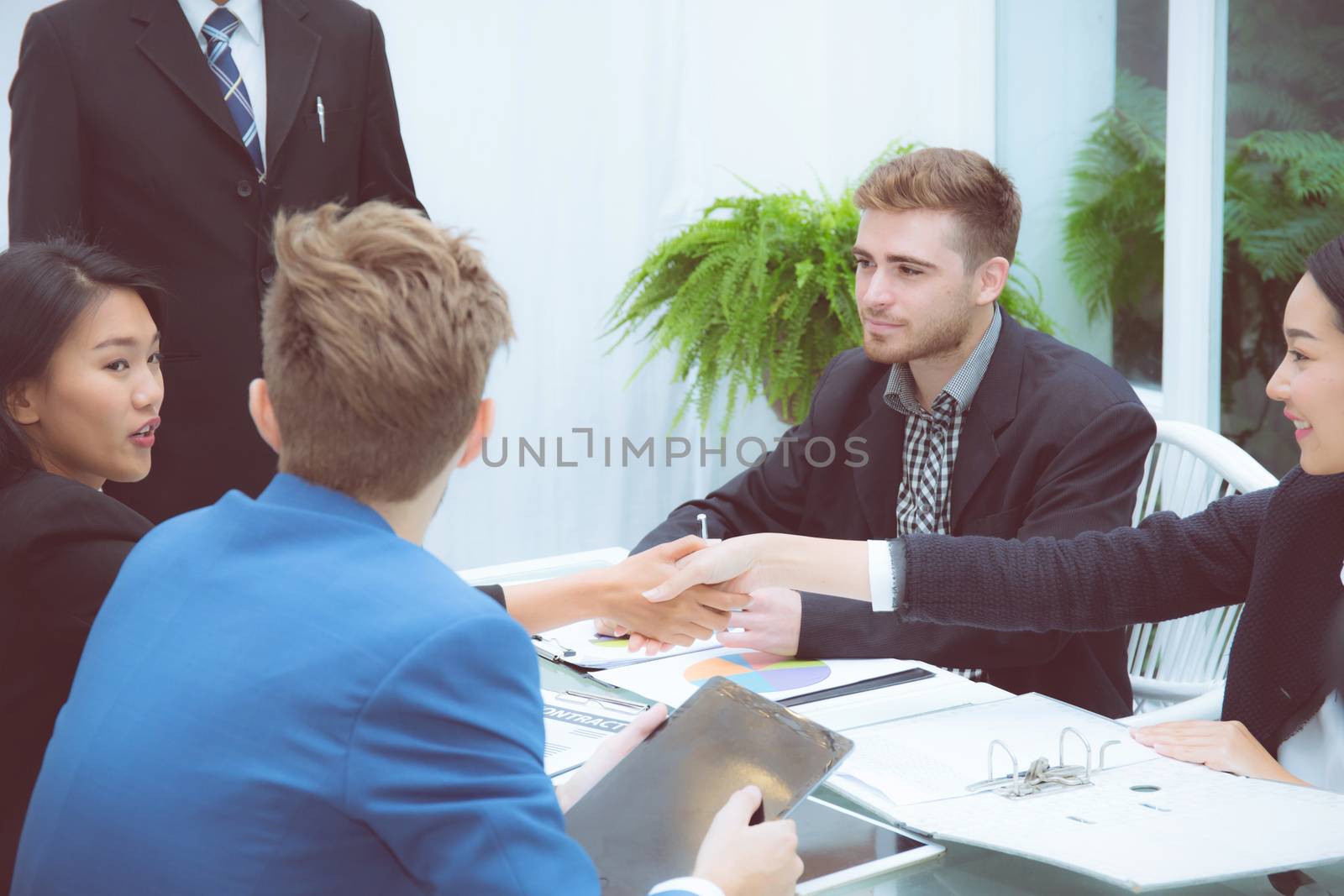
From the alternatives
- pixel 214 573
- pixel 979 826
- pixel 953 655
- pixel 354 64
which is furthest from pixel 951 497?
pixel 214 573

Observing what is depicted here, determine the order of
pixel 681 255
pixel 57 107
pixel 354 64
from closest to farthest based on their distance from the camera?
pixel 57 107 < pixel 354 64 < pixel 681 255

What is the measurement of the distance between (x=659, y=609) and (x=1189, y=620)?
0.96 m

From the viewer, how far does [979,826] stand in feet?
3.68

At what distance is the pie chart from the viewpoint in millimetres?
1572

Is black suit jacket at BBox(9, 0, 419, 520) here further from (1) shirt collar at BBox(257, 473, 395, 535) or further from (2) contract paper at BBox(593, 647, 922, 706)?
(1) shirt collar at BBox(257, 473, 395, 535)

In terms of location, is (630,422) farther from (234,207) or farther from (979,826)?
(979,826)

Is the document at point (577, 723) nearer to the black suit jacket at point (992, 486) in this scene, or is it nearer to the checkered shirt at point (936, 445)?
the black suit jacket at point (992, 486)

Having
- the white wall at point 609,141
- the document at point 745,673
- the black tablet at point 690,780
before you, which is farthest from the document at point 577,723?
the white wall at point 609,141

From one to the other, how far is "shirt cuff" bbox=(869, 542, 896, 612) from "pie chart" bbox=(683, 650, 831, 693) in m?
0.10

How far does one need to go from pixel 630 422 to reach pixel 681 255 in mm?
798

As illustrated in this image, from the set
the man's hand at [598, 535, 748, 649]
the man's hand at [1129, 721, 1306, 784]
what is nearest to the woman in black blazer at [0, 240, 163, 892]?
the man's hand at [598, 535, 748, 649]

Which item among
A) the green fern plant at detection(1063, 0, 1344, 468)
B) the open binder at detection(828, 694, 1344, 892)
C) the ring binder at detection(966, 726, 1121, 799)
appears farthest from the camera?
the green fern plant at detection(1063, 0, 1344, 468)

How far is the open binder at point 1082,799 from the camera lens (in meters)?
1.04

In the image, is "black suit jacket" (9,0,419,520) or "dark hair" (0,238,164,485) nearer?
"dark hair" (0,238,164,485)
